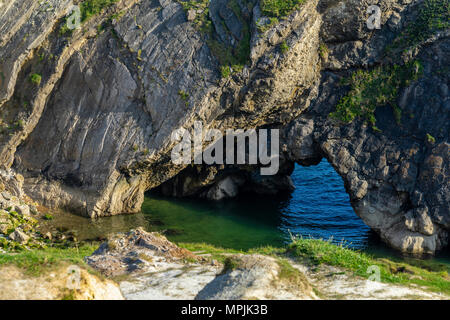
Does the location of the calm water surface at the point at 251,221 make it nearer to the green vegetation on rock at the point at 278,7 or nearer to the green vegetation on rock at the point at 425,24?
the green vegetation on rock at the point at 425,24

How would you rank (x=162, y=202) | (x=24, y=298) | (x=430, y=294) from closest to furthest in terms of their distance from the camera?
(x=24, y=298) → (x=430, y=294) → (x=162, y=202)

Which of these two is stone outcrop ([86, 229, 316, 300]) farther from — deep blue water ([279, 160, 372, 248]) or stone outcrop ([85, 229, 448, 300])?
deep blue water ([279, 160, 372, 248])

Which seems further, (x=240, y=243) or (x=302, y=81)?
(x=302, y=81)

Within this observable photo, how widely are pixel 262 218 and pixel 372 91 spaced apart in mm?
14113

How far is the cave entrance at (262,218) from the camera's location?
1417 inches

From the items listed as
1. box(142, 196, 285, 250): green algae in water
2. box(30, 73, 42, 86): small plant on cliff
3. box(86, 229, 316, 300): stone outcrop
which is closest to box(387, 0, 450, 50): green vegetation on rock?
box(142, 196, 285, 250): green algae in water

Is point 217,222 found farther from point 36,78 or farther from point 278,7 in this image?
point 36,78

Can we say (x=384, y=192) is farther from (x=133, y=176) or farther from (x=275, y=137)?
(x=133, y=176)

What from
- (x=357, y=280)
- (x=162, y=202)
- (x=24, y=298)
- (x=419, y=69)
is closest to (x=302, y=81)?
(x=419, y=69)

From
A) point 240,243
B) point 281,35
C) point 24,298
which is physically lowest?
point 240,243

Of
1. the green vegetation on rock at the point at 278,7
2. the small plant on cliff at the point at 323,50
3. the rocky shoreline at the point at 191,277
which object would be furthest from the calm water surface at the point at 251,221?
the green vegetation on rock at the point at 278,7

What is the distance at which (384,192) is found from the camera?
36219mm

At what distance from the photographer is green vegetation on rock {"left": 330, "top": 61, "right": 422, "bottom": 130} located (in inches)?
1484

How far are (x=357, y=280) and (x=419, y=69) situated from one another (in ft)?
80.1
